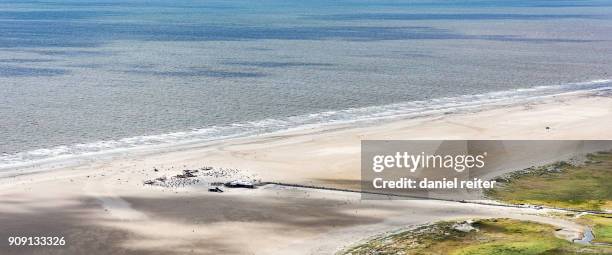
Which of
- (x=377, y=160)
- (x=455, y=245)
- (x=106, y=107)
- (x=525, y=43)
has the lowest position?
(x=455, y=245)

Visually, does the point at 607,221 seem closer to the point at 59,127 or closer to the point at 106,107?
the point at 59,127

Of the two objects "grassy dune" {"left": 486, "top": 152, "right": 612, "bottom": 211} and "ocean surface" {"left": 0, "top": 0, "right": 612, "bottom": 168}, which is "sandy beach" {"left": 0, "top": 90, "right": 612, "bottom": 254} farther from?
"ocean surface" {"left": 0, "top": 0, "right": 612, "bottom": 168}

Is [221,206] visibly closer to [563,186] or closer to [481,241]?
[481,241]

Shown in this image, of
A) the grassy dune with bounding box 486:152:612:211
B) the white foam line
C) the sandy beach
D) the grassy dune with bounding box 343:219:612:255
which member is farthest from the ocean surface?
the grassy dune with bounding box 343:219:612:255

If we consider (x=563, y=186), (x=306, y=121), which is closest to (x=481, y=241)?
(x=563, y=186)

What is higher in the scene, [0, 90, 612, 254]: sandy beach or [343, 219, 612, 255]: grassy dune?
[0, 90, 612, 254]: sandy beach

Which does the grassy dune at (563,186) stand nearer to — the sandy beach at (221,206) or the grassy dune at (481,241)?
Result: the sandy beach at (221,206)

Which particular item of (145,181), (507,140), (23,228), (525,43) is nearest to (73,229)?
(23,228)
